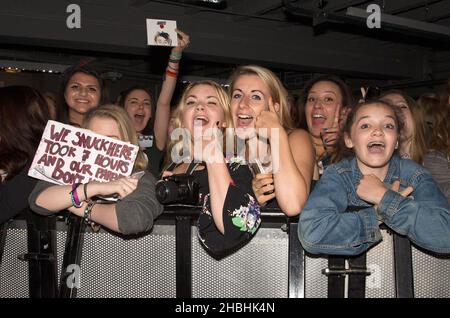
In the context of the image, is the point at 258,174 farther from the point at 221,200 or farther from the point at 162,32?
the point at 162,32

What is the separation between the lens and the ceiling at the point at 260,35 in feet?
21.3

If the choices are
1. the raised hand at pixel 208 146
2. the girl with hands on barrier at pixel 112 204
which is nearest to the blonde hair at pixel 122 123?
the girl with hands on barrier at pixel 112 204

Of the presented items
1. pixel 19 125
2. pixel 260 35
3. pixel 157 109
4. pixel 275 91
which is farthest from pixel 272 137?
pixel 260 35

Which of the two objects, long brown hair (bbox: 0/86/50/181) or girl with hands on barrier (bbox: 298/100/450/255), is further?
long brown hair (bbox: 0/86/50/181)

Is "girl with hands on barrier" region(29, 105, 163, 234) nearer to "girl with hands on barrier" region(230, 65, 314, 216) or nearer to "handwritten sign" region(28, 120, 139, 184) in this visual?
"handwritten sign" region(28, 120, 139, 184)

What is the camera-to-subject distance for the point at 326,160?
7.96 ft

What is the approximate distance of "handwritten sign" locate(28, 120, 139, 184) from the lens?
1661 millimetres

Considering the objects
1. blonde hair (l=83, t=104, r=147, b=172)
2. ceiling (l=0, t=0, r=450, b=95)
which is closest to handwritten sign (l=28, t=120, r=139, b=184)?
blonde hair (l=83, t=104, r=147, b=172)

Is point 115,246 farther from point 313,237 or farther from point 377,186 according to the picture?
point 377,186

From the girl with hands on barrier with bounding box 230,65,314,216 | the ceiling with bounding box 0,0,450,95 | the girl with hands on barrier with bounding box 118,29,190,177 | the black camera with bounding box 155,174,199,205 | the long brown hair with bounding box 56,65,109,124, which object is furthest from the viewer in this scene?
the ceiling with bounding box 0,0,450,95

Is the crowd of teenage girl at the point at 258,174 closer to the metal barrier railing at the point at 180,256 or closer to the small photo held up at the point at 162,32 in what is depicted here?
the metal barrier railing at the point at 180,256

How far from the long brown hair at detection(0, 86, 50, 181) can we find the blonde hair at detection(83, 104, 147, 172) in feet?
1.02

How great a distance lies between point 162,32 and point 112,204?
184 cm

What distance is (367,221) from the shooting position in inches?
58.0
